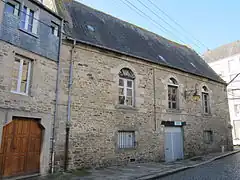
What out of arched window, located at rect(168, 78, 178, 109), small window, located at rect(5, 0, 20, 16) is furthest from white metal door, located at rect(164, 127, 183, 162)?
small window, located at rect(5, 0, 20, 16)

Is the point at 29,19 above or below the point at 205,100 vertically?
above

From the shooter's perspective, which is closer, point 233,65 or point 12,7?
point 12,7

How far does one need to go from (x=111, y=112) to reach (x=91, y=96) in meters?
1.24

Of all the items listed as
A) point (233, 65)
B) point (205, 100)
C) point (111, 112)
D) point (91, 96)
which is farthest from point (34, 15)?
point (233, 65)

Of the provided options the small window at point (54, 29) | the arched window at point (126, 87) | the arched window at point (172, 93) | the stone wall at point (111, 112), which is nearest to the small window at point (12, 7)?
the small window at point (54, 29)

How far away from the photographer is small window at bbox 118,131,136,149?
33.6 ft

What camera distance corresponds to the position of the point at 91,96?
379 inches

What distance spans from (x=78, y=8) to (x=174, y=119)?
8.39 meters

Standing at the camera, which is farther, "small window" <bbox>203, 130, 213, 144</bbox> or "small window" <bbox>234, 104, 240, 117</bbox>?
"small window" <bbox>234, 104, 240, 117</bbox>

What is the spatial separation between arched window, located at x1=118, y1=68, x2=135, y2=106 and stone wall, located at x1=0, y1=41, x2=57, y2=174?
3420mm

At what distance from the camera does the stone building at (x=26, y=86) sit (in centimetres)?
698

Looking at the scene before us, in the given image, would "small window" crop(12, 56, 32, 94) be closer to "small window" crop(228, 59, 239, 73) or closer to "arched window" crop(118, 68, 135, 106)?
"arched window" crop(118, 68, 135, 106)

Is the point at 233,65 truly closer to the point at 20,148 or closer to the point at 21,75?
→ the point at 21,75

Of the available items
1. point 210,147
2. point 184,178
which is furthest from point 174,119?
point 184,178
